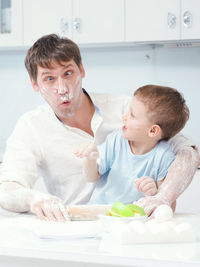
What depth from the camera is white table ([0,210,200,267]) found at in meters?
1.09

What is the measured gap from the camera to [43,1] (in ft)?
10.9

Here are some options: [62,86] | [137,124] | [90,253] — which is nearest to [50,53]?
[62,86]

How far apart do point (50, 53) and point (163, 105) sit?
488mm

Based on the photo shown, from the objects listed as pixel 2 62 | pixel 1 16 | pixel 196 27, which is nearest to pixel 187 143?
pixel 196 27

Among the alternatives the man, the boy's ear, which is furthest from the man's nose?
the boy's ear

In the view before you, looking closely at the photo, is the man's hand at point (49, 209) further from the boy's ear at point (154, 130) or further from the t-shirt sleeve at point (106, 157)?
the boy's ear at point (154, 130)

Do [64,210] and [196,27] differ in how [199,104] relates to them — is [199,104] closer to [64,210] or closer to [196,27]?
[196,27]

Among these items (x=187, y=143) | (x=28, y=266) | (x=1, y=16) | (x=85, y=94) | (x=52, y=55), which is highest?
(x=1, y=16)

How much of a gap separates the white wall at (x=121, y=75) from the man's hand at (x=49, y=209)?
2.07 metres

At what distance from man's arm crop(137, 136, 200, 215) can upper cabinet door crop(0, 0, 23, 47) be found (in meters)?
1.92

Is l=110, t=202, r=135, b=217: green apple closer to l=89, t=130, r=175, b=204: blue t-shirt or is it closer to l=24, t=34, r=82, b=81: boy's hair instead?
l=89, t=130, r=175, b=204: blue t-shirt

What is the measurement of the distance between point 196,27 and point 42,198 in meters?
1.88

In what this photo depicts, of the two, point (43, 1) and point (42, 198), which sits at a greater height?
point (43, 1)

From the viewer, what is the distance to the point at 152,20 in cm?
311
